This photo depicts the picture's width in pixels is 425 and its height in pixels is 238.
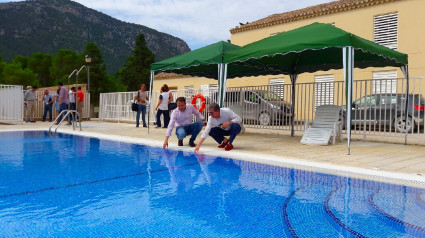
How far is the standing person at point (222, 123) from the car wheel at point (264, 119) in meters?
4.39

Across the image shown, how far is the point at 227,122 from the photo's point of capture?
24.5 ft

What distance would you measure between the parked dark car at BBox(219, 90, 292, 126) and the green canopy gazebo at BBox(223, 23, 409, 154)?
59cm

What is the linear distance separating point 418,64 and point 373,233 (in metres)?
17.6

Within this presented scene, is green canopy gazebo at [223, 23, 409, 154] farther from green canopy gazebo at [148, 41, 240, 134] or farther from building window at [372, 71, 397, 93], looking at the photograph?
building window at [372, 71, 397, 93]

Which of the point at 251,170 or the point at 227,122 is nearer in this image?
the point at 251,170

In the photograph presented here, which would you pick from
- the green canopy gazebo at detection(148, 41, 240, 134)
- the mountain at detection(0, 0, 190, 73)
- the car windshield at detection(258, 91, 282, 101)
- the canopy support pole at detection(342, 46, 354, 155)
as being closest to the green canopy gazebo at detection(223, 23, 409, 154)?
the canopy support pole at detection(342, 46, 354, 155)

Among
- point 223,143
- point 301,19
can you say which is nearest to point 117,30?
point 301,19

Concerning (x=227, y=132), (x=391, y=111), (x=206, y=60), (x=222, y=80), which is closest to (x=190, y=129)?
(x=227, y=132)

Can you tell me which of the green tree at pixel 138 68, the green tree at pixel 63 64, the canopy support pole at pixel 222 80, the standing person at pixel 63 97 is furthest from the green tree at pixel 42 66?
the canopy support pole at pixel 222 80

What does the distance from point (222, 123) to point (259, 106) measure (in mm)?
4868

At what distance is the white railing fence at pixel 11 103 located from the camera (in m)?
16.5

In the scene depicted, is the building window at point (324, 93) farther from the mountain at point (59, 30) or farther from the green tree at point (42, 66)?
the mountain at point (59, 30)

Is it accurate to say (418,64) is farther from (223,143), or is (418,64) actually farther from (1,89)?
(1,89)

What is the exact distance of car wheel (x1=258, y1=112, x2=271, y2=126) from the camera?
12.2 meters
